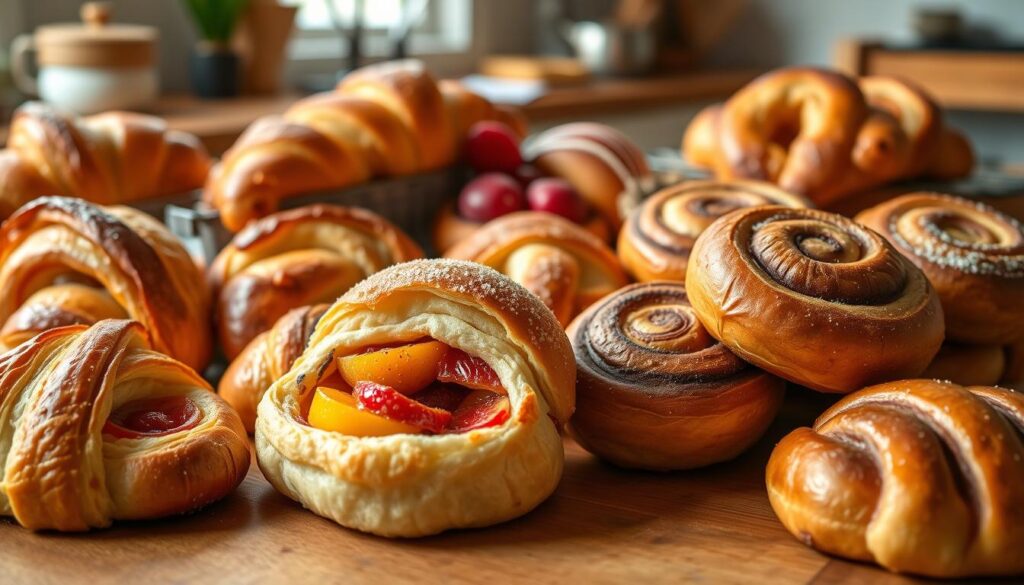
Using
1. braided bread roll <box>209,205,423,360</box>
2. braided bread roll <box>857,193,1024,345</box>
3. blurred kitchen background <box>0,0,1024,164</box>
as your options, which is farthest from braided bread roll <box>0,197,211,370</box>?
blurred kitchen background <box>0,0,1024,164</box>

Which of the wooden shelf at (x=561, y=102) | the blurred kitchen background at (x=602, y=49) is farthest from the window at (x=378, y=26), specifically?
the wooden shelf at (x=561, y=102)

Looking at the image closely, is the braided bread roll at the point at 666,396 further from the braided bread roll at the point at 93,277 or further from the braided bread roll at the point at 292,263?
the braided bread roll at the point at 93,277

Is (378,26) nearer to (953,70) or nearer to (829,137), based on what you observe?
(953,70)

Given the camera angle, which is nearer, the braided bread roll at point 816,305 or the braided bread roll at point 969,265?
the braided bread roll at point 816,305

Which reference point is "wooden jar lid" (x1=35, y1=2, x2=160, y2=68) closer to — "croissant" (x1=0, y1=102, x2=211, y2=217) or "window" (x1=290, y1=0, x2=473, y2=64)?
"croissant" (x1=0, y1=102, x2=211, y2=217)

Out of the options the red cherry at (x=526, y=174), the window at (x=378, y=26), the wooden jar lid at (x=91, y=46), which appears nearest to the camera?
the red cherry at (x=526, y=174)

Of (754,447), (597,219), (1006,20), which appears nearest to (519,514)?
(754,447)

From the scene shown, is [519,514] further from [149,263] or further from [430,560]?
[149,263]

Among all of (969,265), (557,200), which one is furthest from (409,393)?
(557,200)
